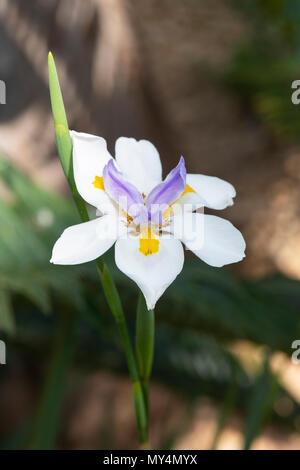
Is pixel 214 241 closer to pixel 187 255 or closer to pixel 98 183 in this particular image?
pixel 98 183

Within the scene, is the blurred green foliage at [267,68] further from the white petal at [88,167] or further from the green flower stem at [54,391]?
the white petal at [88,167]

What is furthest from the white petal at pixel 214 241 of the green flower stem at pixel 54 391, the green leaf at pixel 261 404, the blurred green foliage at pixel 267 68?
the blurred green foliage at pixel 267 68

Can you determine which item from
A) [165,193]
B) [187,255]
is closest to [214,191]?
[165,193]

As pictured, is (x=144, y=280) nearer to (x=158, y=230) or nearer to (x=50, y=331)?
(x=158, y=230)

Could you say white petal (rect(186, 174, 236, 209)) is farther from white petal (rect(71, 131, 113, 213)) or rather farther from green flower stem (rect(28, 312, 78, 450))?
green flower stem (rect(28, 312, 78, 450))

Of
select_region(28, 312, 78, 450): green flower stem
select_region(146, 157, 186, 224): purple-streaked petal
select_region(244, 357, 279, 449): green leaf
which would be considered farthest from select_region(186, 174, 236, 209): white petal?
select_region(28, 312, 78, 450): green flower stem
